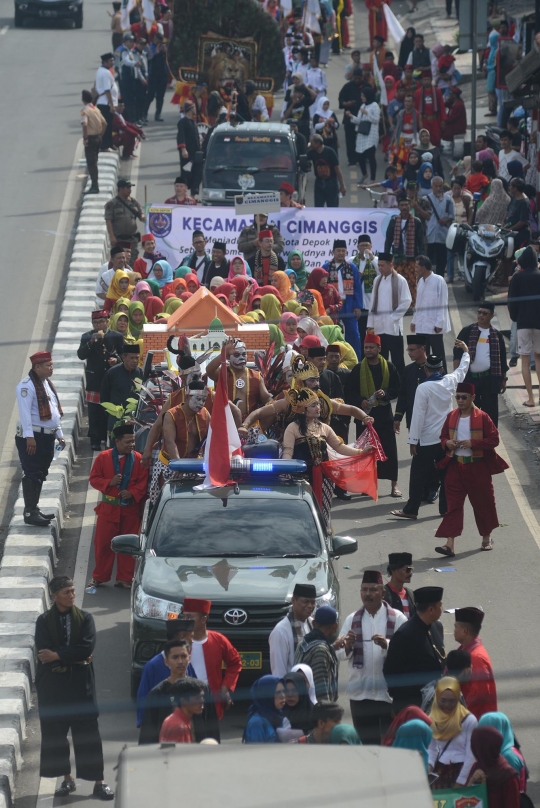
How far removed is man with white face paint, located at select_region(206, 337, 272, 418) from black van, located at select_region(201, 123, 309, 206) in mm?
10302

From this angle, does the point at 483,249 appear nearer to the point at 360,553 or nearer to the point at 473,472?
the point at 473,472

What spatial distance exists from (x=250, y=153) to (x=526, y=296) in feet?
27.8

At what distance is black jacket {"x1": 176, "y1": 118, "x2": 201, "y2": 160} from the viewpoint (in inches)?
1064

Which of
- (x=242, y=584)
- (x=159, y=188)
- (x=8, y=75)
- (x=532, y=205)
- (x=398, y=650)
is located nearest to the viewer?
(x=398, y=650)

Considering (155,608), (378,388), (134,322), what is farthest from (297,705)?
(134,322)

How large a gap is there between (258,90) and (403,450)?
51.4 ft

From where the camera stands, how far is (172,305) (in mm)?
17266

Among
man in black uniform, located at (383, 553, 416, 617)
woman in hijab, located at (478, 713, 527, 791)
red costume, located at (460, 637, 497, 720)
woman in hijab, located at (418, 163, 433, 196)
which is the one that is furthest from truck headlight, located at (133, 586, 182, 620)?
woman in hijab, located at (418, 163, 433, 196)

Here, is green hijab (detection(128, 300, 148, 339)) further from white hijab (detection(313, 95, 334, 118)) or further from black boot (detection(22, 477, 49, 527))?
white hijab (detection(313, 95, 334, 118))

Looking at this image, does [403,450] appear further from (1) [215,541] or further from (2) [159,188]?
(2) [159,188]

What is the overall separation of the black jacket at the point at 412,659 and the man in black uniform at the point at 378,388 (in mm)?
6325

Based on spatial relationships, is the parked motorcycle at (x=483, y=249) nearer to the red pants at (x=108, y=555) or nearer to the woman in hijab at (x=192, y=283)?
the woman in hijab at (x=192, y=283)

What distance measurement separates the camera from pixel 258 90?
3131 centimetres

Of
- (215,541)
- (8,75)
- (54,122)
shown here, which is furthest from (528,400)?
(8,75)
